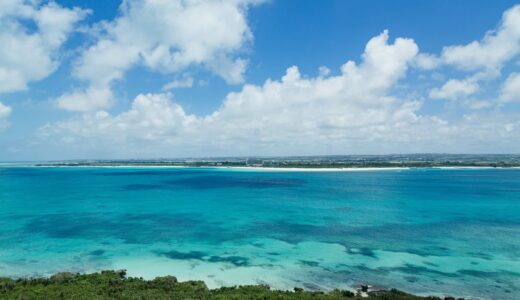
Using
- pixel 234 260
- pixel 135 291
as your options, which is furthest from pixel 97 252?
pixel 135 291

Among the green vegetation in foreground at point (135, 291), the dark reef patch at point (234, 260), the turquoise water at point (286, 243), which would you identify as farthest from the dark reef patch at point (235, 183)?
the green vegetation in foreground at point (135, 291)

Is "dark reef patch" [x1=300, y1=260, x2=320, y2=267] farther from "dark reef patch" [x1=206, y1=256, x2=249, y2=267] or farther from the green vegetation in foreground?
the green vegetation in foreground

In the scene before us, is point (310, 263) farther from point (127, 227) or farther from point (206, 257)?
point (127, 227)

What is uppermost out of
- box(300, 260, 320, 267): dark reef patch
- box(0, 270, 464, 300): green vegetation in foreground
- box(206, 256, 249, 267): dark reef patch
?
box(0, 270, 464, 300): green vegetation in foreground

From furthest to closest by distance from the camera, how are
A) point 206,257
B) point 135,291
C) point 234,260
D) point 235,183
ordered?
point 235,183 < point 206,257 < point 234,260 < point 135,291

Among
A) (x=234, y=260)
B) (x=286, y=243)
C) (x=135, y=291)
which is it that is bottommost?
(x=234, y=260)

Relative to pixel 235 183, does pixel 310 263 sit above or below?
below

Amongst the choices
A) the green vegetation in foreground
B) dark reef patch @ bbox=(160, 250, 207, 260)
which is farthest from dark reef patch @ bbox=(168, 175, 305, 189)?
the green vegetation in foreground

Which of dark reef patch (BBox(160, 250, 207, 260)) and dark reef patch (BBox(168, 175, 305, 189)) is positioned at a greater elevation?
dark reef patch (BBox(168, 175, 305, 189))

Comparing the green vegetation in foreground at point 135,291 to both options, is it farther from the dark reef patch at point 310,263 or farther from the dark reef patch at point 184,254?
the dark reef patch at point 184,254
